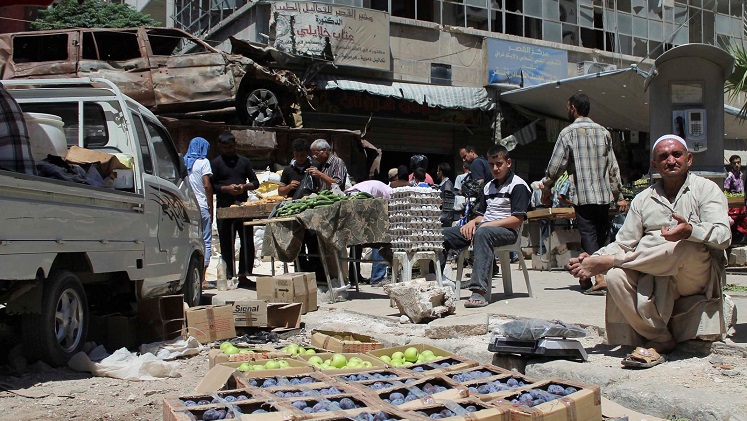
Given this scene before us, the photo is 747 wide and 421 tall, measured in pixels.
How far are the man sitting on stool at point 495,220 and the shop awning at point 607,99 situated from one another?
30.4 feet

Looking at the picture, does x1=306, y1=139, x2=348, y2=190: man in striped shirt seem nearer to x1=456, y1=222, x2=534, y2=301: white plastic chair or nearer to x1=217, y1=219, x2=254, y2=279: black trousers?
x1=217, y1=219, x2=254, y2=279: black trousers

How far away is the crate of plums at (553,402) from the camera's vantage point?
3148mm

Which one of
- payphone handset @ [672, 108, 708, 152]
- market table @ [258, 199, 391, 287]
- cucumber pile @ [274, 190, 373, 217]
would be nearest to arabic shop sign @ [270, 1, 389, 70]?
cucumber pile @ [274, 190, 373, 217]

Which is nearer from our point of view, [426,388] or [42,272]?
[426,388]

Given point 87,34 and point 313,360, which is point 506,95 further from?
point 313,360

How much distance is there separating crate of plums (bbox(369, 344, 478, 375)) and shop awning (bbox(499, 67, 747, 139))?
479 inches

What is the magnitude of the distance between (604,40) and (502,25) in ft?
13.2

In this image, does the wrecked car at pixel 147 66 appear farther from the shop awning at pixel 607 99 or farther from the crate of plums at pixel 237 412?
the crate of plums at pixel 237 412

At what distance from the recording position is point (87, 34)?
Answer: 14.0 m

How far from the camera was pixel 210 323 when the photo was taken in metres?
6.39

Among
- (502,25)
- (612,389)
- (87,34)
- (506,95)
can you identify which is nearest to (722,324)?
(612,389)

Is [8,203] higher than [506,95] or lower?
lower

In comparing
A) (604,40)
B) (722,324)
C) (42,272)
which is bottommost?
(722,324)

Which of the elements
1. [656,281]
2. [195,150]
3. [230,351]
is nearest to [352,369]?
[230,351]
